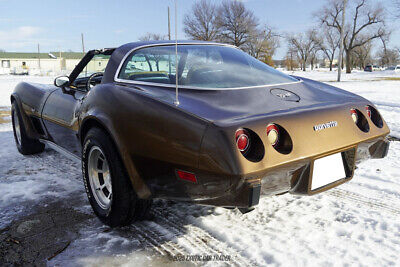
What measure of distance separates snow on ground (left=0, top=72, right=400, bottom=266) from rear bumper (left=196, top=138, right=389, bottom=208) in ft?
1.32

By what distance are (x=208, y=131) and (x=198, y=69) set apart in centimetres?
89

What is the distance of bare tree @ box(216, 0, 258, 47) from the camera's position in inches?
1581

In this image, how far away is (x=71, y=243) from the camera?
7.24 ft

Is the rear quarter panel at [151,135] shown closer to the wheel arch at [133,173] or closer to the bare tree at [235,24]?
the wheel arch at [133,173]

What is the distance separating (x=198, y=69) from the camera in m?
2.43

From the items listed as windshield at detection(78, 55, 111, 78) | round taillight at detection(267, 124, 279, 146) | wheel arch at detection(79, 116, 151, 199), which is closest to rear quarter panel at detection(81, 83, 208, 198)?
wheel arch at detection(79, 116, 151, 199)

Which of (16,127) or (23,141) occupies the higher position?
(16,127)

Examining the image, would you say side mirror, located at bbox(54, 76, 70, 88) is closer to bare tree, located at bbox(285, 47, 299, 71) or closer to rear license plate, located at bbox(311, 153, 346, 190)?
rear license plate, located at bbox(311, 153, 346, 190)

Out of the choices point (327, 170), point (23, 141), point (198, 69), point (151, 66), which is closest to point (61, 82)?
point (151, 66)

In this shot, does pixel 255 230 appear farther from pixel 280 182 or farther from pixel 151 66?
pixel 151 66

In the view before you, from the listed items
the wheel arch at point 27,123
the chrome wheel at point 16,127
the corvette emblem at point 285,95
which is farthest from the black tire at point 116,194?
the chrome wheel at point 16,127

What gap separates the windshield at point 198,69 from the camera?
2309 millimetres

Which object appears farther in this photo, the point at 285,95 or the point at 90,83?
the point at 90,83

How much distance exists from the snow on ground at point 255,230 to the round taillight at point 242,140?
72 cm
